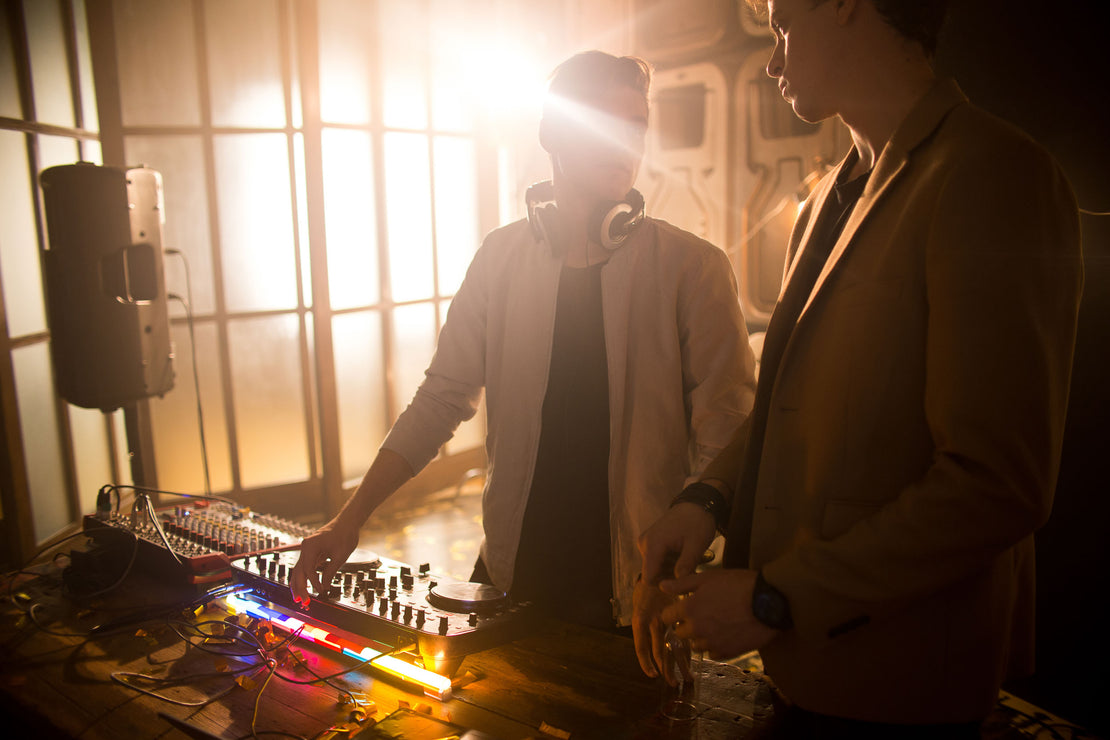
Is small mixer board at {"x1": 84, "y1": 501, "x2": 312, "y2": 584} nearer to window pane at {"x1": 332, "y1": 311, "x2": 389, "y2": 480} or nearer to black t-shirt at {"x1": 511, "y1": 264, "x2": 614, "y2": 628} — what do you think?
black t-shirt at {"x1": 511, "y1": 264, "x2": 614, "y2": 628}

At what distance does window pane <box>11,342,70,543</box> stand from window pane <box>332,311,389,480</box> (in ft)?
5.13

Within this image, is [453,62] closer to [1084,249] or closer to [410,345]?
[410,345]

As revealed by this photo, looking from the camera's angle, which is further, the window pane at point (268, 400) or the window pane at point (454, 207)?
the window pane at point (454, 207)

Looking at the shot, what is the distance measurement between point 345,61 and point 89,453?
2.64m

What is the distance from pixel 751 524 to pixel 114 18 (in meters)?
4.18

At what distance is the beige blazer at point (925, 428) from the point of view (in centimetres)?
69

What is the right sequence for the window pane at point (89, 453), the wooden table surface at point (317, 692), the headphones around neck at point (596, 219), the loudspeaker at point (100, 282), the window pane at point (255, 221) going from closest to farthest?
the wooden table surface at point (317, 692), the headphones around neck at point (596, 219), the loudspeaker at point (100, 282), the window pane at point (89, 453), the window pane at point (255, 221)

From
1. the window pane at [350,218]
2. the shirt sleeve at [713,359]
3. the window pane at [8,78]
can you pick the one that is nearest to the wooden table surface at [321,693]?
the shirt sleeve at [713,359]

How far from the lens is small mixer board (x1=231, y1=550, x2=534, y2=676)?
1.18 metres

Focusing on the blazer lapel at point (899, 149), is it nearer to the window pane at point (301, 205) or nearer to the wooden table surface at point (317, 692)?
the wooden table surface at point (317, 692)

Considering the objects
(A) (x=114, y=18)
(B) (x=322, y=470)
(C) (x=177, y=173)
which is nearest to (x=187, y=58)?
(A) (x=114, y=18)

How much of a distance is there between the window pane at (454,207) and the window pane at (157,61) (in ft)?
5.03

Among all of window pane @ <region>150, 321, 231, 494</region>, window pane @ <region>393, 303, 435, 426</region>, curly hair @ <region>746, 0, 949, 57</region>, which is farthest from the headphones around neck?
window pane @ <region>393, 303, 435, 426</region>

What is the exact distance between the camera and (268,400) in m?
4.34
